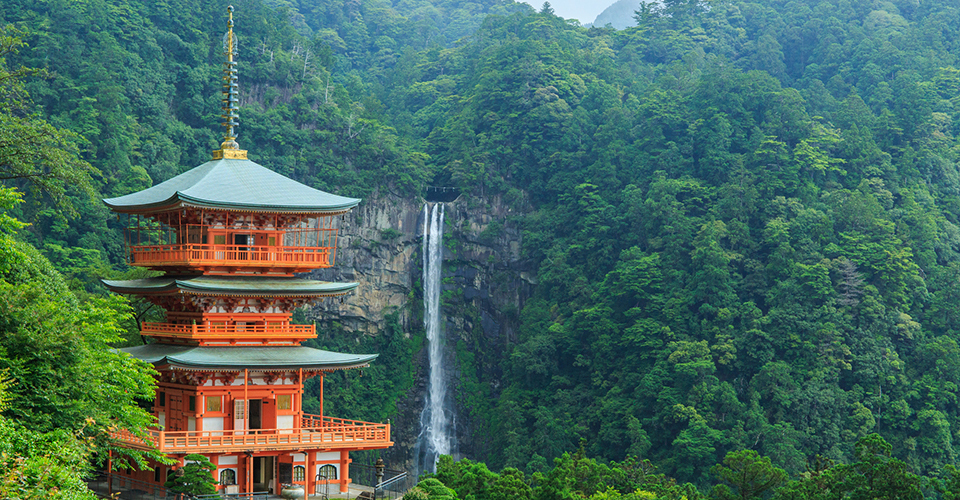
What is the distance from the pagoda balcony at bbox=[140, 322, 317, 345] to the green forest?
3347 millimetres

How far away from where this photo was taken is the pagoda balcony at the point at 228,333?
3023cm

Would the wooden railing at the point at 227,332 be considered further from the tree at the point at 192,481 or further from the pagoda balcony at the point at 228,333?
the tree at the point at 192,481

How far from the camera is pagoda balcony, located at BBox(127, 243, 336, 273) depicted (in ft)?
98.9

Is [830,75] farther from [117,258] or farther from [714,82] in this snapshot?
[117,258]

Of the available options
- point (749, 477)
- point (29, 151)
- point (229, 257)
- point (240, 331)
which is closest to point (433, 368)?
point (749, 477)

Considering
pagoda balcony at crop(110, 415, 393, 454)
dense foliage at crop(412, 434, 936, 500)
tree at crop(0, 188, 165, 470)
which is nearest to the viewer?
tree at crop(0, 188, 165, 470)

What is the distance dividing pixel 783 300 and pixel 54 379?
133ft

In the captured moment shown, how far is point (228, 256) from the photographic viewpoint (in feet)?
100

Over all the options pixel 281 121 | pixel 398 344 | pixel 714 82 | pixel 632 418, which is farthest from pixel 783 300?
pixel 281 121

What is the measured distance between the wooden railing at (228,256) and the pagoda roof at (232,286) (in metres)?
0.49

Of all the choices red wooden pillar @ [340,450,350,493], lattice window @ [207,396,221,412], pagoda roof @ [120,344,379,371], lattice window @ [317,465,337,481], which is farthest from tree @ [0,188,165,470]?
red wooden pillar @ [340,450,350,493]

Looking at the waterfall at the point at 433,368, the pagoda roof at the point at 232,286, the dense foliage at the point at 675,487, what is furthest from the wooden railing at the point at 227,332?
the waterfall at the point at 433,368

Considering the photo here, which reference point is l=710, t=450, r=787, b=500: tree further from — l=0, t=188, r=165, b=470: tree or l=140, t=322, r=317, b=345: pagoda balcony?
l=0, t=188, r=165, b=470: tree

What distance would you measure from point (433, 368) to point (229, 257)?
115 feet
